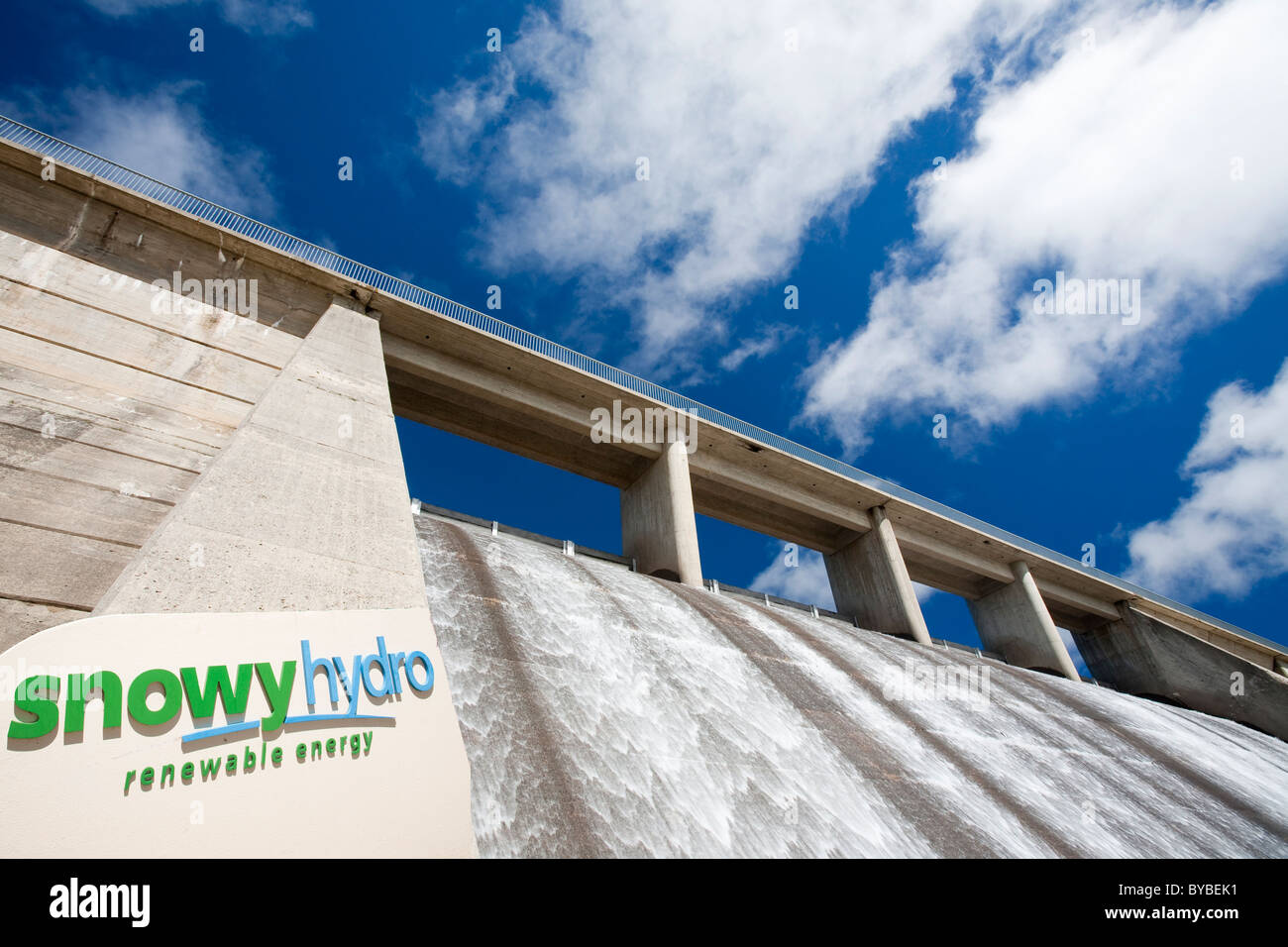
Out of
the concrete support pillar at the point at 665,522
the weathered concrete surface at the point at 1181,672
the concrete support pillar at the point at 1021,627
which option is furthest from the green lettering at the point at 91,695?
the weathered concrete surface at the point at 1181,672

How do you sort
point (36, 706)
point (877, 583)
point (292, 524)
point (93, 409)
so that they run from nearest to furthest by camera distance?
point (36, 706) → point (292, 524) → point (93, 409) → point (877, 583)

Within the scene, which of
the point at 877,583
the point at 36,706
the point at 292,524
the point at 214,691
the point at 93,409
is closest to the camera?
the point at 36,706

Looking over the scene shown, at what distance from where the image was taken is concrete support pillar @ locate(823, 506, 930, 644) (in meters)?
18.0

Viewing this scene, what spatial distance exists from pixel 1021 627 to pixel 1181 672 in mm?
5469

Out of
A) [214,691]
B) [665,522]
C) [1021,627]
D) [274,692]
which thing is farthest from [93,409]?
[1021,627]

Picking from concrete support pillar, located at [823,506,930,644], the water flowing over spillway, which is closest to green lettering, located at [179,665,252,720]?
the water flowing over spillway

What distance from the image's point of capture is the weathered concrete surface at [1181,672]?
62.0 ft

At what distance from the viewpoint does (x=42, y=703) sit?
128 inches

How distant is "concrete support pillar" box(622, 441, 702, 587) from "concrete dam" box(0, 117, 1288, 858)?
0.15 meters

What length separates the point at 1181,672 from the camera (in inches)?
835

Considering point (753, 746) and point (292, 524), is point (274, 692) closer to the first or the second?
point (292, 524)
